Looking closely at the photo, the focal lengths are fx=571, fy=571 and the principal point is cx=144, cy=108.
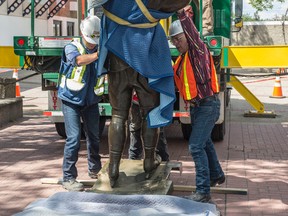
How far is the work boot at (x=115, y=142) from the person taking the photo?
513 cm

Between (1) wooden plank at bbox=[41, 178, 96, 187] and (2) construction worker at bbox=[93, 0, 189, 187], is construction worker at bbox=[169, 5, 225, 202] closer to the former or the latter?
(2) construction worker at bbox=[93, 0, 189, 187]

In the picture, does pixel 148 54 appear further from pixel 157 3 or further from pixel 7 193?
pixel 7 193

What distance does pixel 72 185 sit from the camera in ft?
18.9

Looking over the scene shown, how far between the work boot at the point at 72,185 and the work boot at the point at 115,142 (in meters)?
0.66

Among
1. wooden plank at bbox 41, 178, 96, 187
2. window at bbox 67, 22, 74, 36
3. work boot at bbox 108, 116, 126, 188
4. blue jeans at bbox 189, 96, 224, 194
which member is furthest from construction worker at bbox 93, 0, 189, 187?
window at bbox 67, 22, 74, 36

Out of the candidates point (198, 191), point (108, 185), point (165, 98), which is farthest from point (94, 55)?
point (198, 191)

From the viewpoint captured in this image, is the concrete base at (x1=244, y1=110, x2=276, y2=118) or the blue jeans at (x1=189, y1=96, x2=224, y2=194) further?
the concrete base at (x1=244, y1=110, x2=276, y2=118)

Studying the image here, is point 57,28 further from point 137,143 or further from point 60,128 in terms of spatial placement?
point 137,143

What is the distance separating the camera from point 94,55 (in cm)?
547

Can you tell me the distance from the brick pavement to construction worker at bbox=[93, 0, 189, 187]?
1.06 meters

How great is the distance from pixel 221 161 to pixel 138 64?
9.55 ft

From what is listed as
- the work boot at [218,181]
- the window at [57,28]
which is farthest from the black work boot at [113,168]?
the window at [57,28]

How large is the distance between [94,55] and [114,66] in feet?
1.67

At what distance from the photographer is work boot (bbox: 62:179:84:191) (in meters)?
5.71
